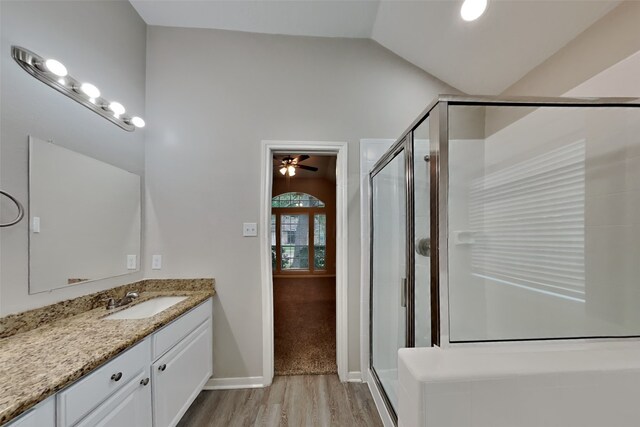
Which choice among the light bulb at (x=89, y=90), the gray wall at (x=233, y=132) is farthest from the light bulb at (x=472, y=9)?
the light bulb at (x=89, y=90)

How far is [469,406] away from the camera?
2.56 feet

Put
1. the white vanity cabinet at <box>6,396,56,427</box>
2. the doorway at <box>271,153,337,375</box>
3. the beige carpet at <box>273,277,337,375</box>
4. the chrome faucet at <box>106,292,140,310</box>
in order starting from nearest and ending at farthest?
the white vanity cabinet at <box>6,396,56,427</box>, the chrome faucet at <box>106,292,140,310</box>, the beige carpet at <box>273,277,337,375</box>, the doorway at <box>271,153,337,375</box>

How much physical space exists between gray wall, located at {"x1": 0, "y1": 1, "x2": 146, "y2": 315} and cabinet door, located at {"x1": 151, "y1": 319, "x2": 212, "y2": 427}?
691 millimetres

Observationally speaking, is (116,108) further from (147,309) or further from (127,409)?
(127,409)

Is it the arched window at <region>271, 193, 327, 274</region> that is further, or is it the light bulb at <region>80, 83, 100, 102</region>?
the arched window at <region>271, 193, 327, 274</region>

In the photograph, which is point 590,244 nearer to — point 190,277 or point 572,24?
point 572,24

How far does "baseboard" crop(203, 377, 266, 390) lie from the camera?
2047mm

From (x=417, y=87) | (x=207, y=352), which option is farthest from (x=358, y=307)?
(x=417, y=87)

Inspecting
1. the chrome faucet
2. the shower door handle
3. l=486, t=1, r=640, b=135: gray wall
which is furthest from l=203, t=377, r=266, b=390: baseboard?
l=486, t=1, r=640, b=135: gray wall

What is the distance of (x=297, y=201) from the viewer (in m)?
6.98

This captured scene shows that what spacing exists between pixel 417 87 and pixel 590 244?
1.72m

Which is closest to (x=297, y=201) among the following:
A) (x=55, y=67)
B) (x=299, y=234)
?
(x=299, y=234)

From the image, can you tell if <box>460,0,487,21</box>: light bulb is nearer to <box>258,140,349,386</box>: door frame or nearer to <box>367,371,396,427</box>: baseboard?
<box>258,140,349,386</box>: door frame

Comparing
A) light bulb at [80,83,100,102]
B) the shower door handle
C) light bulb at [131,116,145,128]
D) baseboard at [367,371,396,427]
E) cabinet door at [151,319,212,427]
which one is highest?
light bulb at [80,83,100,102]
